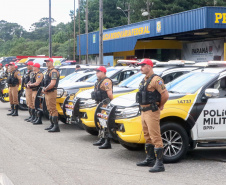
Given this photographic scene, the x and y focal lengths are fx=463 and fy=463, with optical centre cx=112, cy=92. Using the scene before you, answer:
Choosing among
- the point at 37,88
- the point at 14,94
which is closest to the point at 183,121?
the point at 37,88

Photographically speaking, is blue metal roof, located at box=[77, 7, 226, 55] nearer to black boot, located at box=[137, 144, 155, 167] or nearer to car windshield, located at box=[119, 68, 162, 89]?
car windshield, located at box=[119, 68, 162, 89]

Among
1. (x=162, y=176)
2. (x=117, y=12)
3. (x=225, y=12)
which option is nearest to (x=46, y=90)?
(x=162, y=176)

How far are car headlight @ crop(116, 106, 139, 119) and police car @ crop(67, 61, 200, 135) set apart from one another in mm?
2125

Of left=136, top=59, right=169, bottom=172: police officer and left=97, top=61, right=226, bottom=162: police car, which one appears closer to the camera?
left=136, top=59, right=169, bottom=172: police officer

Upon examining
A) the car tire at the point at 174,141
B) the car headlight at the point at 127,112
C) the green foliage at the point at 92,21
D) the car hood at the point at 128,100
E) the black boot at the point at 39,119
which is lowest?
the black boot at the point at 39,119

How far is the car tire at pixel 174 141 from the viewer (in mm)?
8156

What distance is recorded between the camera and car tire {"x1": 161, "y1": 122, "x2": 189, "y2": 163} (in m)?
8.16

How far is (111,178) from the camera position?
7094mm

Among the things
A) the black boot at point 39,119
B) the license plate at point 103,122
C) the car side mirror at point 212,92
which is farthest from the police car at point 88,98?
the car side mirror at point 212,92

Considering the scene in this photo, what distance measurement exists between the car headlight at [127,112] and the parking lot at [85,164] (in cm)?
85

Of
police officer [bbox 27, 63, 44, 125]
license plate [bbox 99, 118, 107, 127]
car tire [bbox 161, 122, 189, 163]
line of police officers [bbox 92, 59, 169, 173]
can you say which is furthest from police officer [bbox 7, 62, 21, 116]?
line of police officers [bbox 92, 59, 169, 173]

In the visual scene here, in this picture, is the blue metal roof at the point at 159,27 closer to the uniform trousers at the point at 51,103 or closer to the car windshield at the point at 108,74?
the car windshield at the point at 108,74

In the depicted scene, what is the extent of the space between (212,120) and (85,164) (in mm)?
2398

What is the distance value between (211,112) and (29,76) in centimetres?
843
